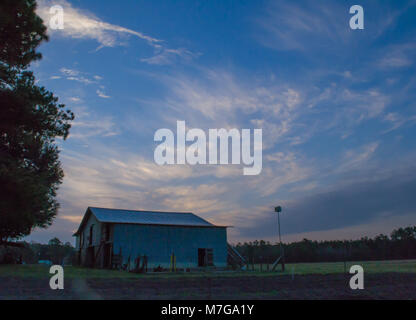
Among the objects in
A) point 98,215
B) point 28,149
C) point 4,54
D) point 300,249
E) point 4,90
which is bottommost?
point 300,249

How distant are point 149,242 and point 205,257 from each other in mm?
6837

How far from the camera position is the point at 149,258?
35.3m

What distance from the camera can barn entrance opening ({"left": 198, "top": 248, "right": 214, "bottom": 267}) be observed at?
38625mm

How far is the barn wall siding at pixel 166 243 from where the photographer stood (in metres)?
35.0

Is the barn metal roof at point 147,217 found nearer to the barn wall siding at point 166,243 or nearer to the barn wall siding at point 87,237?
the barn wall siding at point 166,243

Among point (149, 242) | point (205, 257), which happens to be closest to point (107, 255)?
point (149, 242)

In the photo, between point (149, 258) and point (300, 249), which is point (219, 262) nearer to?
point (149, 258)

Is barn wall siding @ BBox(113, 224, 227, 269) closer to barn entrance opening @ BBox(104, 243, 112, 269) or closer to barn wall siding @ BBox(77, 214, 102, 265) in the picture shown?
A: barn entrance opening @ BBox(104, 243, 112, 269)

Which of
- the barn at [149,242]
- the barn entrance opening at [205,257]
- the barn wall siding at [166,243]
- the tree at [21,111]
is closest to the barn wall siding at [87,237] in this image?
the barn at [149,242]

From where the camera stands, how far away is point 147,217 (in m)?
41.8

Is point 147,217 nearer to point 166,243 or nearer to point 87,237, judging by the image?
point 166,243
